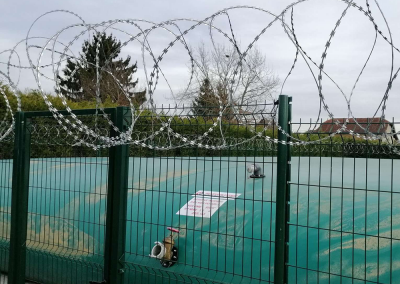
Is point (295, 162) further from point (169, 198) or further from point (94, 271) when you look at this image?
point (94, 271)

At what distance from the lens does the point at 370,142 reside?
3900 mm

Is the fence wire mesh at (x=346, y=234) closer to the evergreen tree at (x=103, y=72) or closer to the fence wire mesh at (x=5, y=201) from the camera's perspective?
the evergreen tree at (x=103, y=72)

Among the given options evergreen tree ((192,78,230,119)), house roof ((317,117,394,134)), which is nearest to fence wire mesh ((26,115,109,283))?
evergreen tree ((192,78,230,119))

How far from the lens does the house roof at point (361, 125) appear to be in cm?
332

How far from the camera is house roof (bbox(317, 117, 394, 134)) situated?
3322mm

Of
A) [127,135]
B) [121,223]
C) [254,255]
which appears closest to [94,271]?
[121,223]

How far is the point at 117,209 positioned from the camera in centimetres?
498

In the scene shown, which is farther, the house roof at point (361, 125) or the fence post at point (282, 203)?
the fence post at point (282, 203)

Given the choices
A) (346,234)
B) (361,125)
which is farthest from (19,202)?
(361,125)

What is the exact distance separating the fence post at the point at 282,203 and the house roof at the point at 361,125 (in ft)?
1.11

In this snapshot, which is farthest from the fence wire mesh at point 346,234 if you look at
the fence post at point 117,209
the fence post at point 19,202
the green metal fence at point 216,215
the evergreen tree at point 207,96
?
the fence post at point 19,202

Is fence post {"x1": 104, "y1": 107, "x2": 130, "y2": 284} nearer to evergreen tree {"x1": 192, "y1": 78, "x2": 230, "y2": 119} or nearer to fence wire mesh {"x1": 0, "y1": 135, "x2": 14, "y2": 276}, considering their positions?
Answer: evergreen tree {"x1": 192, "y1": 78, "x2": 230, "y2": 119}

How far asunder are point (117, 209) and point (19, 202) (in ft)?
6.27

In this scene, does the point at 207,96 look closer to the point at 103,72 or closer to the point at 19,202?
the point at 19,202
